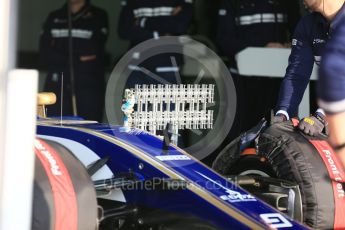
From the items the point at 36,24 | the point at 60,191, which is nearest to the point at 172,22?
the point at 36,24

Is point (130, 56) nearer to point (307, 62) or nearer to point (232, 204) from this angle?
point (307, 62)

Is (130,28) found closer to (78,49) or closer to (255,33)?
(78,49)

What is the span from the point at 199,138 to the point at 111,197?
1.00m

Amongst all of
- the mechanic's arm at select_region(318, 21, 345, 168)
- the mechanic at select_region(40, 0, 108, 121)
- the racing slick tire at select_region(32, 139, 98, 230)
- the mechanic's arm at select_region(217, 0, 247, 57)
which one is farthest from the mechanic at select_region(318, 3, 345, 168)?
the mechanic at select_region(40, 0, 108, 121)

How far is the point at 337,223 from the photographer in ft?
12.5

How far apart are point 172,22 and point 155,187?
304 cm

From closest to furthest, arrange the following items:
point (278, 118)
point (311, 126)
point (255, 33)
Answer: point (311, 126) → point (278, 118) → point (255, 33)

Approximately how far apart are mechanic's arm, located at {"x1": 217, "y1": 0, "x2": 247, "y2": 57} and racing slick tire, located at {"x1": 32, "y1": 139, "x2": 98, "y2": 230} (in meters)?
3.26

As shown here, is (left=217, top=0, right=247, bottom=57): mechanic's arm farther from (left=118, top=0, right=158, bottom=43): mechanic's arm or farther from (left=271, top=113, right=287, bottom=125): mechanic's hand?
(left=271, top=113, right=287, bottom=125): mechanic's hand

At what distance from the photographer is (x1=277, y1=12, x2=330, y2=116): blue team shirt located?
173 inches

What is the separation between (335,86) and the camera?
2.70m

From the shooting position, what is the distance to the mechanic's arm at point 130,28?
6496mm

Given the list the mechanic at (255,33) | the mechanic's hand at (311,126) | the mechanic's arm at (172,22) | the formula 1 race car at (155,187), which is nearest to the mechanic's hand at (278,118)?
the mechanic's hand at (311,126)

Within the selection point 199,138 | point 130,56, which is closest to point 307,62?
point 199,138
